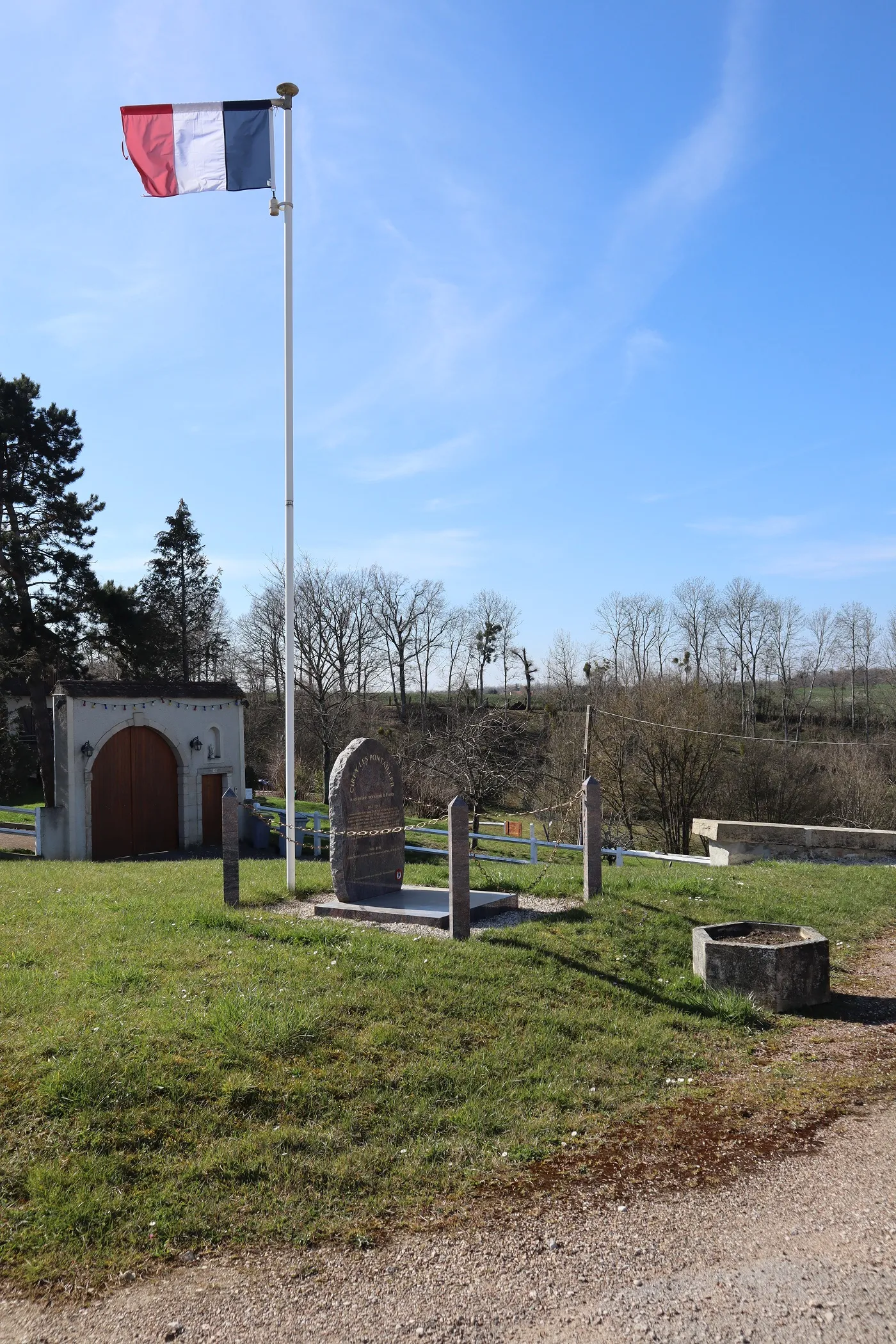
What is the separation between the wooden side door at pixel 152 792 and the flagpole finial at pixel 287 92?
13.8 meters

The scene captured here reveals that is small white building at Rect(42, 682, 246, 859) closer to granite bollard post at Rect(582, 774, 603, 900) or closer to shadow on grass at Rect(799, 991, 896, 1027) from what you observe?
granite bollard post at Rect(582, 774, 603, 900)

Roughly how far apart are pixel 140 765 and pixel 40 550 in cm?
957

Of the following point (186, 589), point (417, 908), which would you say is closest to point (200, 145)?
point (417, 908)

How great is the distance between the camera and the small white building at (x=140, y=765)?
19.1 meters

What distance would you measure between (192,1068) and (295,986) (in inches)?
52.3

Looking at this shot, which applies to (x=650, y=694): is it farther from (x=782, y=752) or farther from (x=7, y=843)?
(x=7, y=843)

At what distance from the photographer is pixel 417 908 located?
31.7ft

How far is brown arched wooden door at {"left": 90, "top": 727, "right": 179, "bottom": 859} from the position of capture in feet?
64.8

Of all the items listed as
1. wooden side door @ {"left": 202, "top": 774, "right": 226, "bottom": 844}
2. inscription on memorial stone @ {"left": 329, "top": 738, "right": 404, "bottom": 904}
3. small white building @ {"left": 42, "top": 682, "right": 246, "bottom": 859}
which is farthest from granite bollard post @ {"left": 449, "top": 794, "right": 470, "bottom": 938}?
wooden side door @ {"left": 202, "top": 774, "right": 226, "bottom": 844}

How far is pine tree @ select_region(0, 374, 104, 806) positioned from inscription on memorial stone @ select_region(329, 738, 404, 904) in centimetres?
1754

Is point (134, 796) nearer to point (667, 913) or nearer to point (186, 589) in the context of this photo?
point (667, 913)

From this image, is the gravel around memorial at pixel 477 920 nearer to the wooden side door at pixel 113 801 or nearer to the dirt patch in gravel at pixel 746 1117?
the dirt patch in gravel at pixel 746 1117

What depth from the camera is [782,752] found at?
113 feet

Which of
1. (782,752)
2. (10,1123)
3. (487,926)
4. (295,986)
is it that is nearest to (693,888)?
(487,926)
